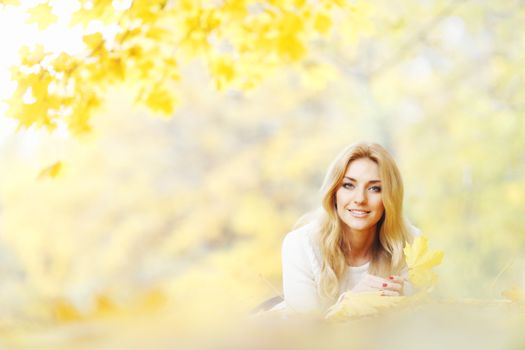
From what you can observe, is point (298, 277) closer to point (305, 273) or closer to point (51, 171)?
point (305, 273)

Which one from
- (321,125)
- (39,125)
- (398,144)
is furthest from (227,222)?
(39,125)

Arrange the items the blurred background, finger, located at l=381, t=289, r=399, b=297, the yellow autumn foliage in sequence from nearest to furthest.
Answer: finger, located at l=381, t=289, r=399, b=297
the yellow autumn foliage
the blurred background

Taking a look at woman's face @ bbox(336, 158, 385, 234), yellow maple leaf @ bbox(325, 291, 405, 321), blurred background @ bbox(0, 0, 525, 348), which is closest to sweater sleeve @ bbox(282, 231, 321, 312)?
woman's face @ bbox(336, 158, 385, 234)

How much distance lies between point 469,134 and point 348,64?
1.93m

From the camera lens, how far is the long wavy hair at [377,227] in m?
1.29

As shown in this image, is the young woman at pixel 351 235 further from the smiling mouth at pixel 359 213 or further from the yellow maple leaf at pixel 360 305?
the yellow maple leaf at pixel 360 305

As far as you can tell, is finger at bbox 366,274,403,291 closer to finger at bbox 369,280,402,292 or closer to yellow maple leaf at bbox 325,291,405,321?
finger at bbox 369,280,402,292

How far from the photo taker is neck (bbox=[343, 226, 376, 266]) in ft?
4.39

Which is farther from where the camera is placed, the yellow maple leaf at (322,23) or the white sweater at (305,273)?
the yellow maple leaf at (322,23)

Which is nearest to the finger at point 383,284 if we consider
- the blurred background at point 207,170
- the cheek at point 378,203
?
the cheek at point 378,203

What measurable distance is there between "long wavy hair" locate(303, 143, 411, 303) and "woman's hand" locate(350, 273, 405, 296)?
0.53 feet

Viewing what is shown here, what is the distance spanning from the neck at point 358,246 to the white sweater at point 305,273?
18mm

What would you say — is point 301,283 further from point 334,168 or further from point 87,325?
point 87,325

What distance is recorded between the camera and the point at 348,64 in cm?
692
